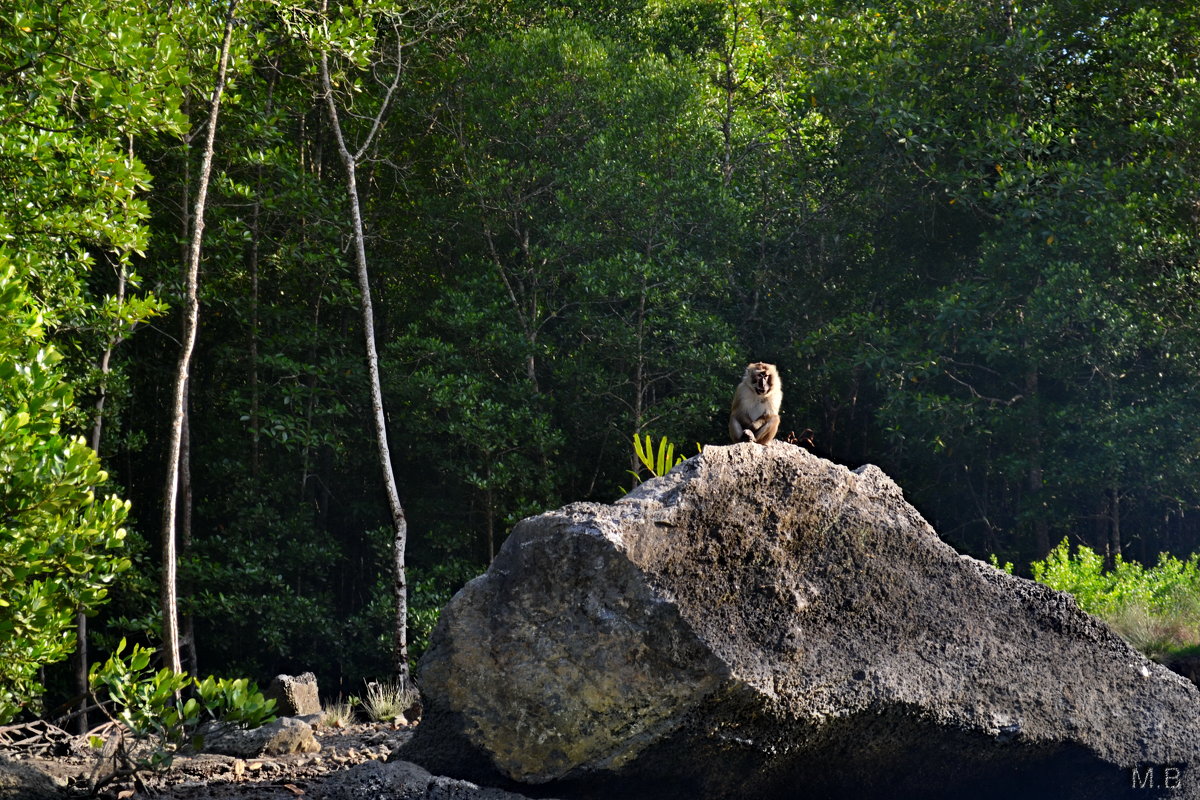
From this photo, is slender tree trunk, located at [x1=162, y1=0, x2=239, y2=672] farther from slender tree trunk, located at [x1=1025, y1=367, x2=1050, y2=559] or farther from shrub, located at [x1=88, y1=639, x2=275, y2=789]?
slender tree trunk, located at [x1=1025, y1=367, x2=1050, y2=559]

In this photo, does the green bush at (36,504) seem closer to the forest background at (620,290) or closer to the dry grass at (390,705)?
the dry grass at (390,705)

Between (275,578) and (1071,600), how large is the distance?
9989mm

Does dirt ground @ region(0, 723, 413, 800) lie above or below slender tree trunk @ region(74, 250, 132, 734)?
below

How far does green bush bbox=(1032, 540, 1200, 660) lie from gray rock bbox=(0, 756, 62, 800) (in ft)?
23.7

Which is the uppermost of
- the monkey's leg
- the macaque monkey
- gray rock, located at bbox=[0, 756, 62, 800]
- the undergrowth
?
the macaque monkey

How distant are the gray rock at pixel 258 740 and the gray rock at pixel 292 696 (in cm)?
126

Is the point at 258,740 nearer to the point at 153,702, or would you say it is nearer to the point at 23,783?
the point at 153,702

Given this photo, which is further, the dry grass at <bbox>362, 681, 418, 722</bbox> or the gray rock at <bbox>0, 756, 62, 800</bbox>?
the dry grass at <bbox>362, 681, 418, 722</bbox>

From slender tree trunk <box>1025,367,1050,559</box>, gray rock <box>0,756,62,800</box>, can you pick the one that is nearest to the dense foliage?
slender tree trunk <box>1025,367,1050,559</box>

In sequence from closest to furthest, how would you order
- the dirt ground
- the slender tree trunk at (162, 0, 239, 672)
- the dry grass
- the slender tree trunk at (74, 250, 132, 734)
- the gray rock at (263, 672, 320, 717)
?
the dirt ground
the slender tree trunk at (162, 0, 239, 672)
the gray rock at (263, 672, 320, 717)
the dry grass
the slender tree trunk at (74, 250, 132, 734)

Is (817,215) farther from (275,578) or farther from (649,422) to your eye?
(275,578)

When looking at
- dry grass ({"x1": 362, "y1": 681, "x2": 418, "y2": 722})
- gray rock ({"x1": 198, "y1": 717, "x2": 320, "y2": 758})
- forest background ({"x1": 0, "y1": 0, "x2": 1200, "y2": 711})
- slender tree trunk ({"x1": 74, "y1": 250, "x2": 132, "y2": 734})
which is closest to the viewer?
gray rock ({"x1": 198, "y1": 717, "x2": 320, "y2": 758})

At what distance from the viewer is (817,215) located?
51.3ft

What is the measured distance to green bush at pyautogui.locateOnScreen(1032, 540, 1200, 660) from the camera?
28.8 ft
